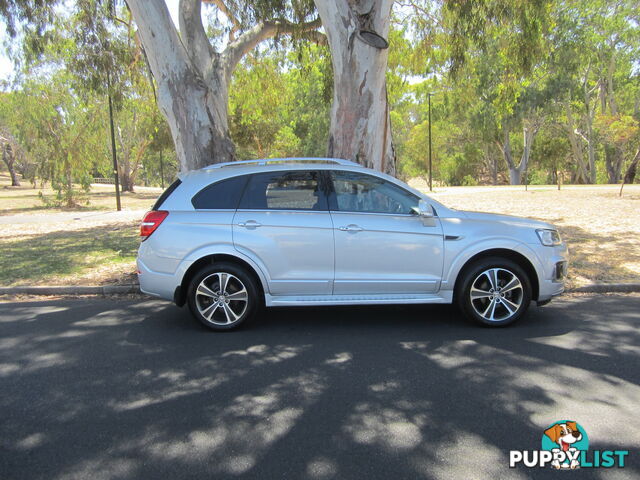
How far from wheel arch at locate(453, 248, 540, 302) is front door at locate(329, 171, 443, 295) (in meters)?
0.26

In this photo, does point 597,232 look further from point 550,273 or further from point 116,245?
point 116,245

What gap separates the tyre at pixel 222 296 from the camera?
5391mm

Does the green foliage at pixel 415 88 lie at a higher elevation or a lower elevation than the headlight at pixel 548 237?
higher

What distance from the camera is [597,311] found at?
6219 mm

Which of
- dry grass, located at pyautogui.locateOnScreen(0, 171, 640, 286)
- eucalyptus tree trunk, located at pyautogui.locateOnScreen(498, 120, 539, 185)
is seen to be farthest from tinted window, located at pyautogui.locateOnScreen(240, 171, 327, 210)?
eucalyptus tree trunk, located at pyautogui.locateOnScreen(498, 120, 539, 185)

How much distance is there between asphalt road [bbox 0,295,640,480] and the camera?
3043 millimetres

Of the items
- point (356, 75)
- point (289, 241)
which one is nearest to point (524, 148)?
point (356, 75)

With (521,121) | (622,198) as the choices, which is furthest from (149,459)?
(521,121)

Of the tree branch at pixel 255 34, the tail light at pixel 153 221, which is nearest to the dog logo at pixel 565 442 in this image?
the tail light at pixel 153 221

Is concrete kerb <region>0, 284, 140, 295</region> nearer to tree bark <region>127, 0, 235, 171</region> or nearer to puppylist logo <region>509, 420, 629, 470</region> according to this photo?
tree bark <region>127, 0, 235, 171</region>

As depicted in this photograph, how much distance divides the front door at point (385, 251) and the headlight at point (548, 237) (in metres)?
1.13

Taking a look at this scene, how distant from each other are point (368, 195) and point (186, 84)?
4.89m

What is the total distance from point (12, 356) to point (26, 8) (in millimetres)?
11349

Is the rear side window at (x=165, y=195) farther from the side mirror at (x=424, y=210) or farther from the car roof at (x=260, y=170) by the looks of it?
the side mirror at (x=424, y=210)
